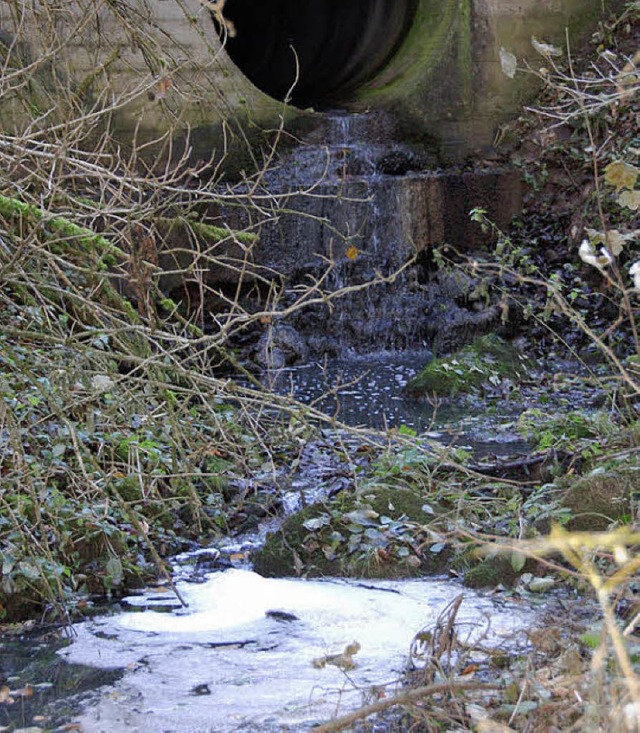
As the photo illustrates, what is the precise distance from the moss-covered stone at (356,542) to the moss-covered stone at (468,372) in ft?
10.0

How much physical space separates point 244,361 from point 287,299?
0.95 metres

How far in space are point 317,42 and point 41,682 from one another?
1153 cm

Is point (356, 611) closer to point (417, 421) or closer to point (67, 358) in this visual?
point (67, 358)

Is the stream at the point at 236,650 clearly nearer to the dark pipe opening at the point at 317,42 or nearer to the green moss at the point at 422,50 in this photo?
the green moss at the point at 422,50

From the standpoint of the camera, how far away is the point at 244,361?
966 centimetres

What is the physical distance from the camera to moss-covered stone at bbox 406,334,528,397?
8.24 meters

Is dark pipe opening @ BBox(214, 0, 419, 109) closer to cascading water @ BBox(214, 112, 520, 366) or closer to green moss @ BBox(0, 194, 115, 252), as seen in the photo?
cascading water @ BBox(214, 112, 520, 366)

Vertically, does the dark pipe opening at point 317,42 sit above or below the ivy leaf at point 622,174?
above

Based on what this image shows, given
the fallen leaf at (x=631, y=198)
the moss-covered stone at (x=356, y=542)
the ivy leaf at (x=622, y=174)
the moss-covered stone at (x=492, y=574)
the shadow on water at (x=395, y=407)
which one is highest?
the ivy leaf at (x=622, y=174)

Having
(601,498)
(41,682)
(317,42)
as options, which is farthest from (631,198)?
(317,42)

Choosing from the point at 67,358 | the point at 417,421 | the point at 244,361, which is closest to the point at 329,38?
the point at 244,361

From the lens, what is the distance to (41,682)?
3.80m

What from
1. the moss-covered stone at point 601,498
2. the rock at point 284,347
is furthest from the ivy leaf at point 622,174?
the rock at point 284,347

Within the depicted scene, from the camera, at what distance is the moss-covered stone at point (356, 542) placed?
16.0ft
